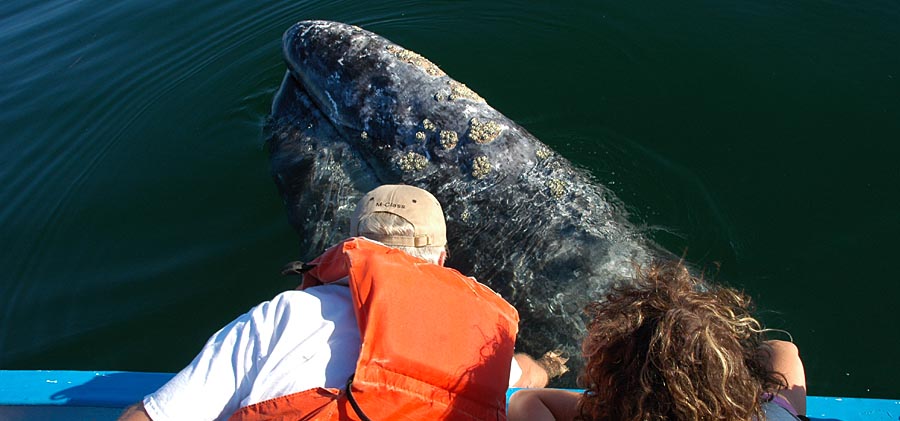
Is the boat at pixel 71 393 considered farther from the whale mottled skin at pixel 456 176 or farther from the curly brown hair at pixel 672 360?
the curly brown hair at pixel 672 360

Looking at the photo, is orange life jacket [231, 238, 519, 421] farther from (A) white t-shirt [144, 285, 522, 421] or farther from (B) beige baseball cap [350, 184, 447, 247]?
(B) beige baseball cap [350, 184, 447, 247]

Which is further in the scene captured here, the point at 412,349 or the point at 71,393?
the point at 71,393

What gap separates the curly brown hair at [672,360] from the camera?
1.91 m

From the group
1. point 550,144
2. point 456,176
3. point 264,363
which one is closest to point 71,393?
point 264,363

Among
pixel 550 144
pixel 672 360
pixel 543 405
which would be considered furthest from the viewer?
pixel 550 144

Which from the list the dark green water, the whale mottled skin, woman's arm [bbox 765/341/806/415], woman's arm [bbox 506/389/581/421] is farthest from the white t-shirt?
the dark green water

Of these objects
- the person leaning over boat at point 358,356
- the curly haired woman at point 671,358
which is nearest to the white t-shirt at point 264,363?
the person leaning over boat at point 358,356

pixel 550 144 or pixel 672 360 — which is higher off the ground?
pixel 672 360

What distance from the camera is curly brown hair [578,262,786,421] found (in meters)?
1.91

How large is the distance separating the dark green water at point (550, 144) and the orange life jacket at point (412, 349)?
106 inches

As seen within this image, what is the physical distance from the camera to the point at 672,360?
1923 millimetres

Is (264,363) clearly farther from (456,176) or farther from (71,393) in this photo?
(456,176)

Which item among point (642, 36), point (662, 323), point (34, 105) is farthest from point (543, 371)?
point (34, 105)

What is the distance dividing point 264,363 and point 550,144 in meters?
4.28
